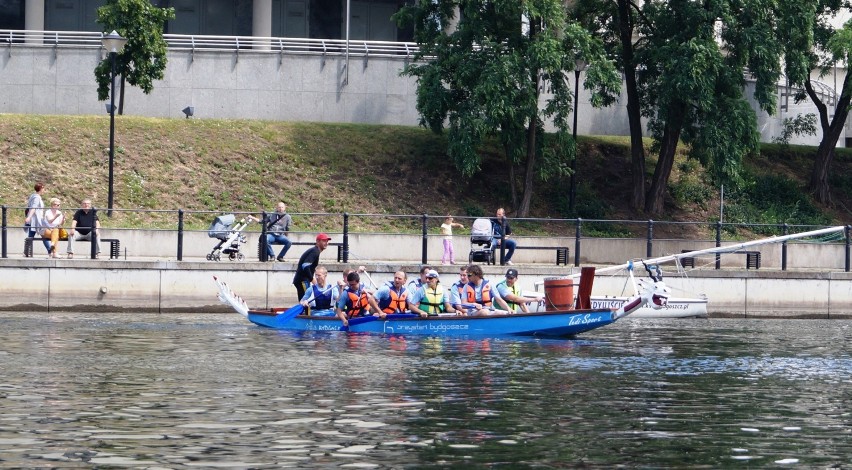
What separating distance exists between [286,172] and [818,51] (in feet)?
60.2

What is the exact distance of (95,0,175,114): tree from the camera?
4200 cm

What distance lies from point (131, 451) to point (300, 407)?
3.35m

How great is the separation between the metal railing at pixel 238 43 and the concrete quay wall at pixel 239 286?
771 inches

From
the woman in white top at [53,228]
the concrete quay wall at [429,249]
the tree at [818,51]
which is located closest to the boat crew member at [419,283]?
the concrete quay wall at [429,249]

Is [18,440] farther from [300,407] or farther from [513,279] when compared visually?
[513,279]

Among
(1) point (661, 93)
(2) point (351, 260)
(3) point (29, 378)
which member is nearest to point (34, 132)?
(2) point (351, 260)

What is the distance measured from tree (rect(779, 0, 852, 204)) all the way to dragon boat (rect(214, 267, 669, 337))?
16.0m

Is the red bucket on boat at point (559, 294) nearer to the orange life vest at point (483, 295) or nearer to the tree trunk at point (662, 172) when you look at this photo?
the orange life vest at point (483, 295)

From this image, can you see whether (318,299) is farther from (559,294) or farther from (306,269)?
(559,294)

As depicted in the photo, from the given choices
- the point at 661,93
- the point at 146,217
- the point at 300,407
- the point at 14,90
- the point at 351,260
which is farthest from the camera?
the point at 14,90

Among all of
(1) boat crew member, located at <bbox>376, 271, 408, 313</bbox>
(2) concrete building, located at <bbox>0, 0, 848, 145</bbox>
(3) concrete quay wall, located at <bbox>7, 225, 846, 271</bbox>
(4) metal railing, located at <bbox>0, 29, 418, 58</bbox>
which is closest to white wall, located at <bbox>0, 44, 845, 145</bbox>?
(2) concrete building, located at <bbox>0, 0, 848, 145</bbox>

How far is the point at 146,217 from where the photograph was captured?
37781 mm

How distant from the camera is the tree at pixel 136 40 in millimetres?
42000

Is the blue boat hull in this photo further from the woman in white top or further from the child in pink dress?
the woman in white top
